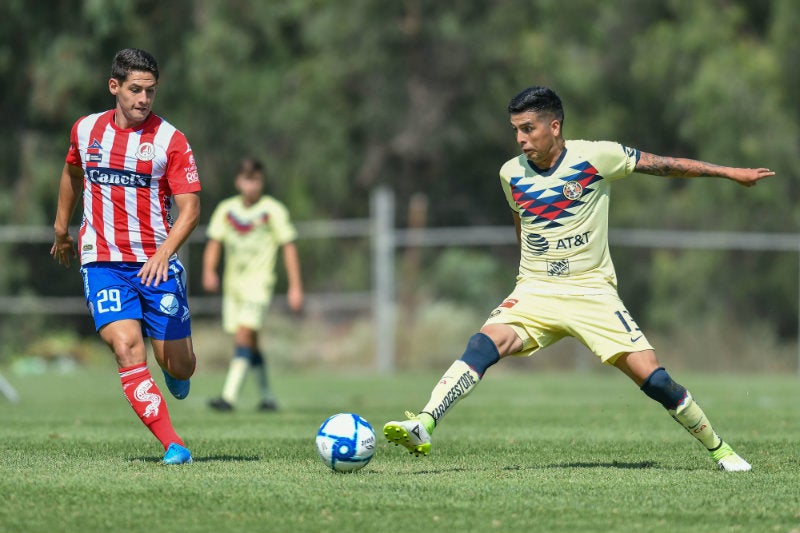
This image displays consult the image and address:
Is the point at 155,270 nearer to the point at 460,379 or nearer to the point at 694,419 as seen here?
the point at 460,379

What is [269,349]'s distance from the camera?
2634 centimetres

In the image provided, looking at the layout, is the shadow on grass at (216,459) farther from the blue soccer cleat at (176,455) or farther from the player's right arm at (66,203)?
the player's right arm at (66,203)

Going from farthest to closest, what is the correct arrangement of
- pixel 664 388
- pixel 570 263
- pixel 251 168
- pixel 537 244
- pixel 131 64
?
pixel 251 168
pixel 537 244
pixel 570 263
pixel 131 64
pixel 664 388

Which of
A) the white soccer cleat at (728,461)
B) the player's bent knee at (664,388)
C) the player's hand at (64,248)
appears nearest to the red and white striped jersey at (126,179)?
the player's hand at (64,248)

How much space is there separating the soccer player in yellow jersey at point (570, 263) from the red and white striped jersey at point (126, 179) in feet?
6.31

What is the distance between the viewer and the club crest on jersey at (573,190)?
802 centimetres

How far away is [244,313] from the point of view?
1430 cm

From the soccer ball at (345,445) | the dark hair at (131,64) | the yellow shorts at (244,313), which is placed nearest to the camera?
the soccer ball at (345,445)

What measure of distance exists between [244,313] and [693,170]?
7.33m

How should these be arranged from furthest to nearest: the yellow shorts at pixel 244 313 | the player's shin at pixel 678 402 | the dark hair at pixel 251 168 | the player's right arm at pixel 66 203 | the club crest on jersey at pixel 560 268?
the yellow shorts at pixel 244 313
the dark hair at pixel 251 168
the player's right arm at pixel 66 203
the club crest on jersey at pixel 560 268
the player's shin at pixel 678 402

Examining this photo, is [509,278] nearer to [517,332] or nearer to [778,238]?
[778,238]

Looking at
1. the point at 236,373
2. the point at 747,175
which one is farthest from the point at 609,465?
the point at 236,373

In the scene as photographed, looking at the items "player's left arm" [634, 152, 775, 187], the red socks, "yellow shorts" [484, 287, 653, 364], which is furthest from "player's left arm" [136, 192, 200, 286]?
"player's left arm" [634, 152, 775, 187]

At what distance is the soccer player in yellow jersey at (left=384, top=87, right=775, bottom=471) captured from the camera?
7.79 m
